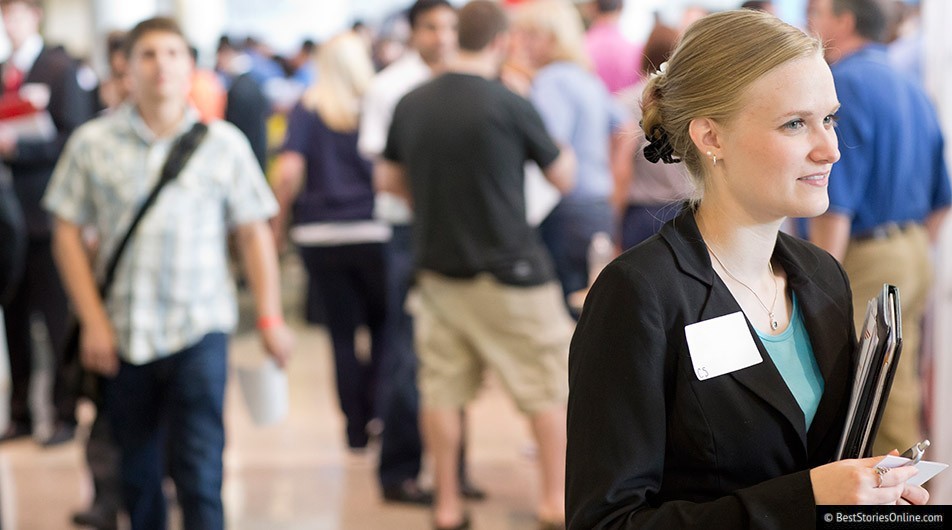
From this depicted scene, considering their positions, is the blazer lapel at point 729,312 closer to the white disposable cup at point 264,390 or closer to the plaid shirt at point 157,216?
the plaid shirt at point 157,216

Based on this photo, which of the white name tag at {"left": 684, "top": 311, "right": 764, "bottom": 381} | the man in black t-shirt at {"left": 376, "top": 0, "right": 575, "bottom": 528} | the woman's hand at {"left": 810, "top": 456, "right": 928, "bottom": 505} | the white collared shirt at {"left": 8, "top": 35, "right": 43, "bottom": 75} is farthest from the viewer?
the white collared shirt at {"left": 8, "top": 35, "right": 43, "bottom": 75}

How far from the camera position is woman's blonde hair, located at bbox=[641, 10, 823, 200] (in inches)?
57.7

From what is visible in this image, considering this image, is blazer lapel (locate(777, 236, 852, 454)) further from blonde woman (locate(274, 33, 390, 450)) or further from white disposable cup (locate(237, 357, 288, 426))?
blonde woman (locate(274, 33, 390, 450))

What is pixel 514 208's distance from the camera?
3.70 m

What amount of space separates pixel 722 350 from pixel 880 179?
209 cm

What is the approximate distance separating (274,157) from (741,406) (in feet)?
24.5

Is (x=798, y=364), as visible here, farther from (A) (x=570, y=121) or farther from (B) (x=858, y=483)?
(A) (x=570, y=121)

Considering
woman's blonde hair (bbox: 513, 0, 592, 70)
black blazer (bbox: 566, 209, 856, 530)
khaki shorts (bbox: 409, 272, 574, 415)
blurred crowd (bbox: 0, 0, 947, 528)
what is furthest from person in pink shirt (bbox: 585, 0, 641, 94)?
black blazer (bbox: 566, 209, 856, 530)

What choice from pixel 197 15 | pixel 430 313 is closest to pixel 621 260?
pixel 430 313

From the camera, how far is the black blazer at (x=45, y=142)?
537 centimetres

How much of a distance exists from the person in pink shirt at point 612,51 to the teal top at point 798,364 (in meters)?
4.42

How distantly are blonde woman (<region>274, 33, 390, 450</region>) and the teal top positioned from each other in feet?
10.9

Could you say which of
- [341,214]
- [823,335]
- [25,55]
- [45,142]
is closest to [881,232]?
[823,335]

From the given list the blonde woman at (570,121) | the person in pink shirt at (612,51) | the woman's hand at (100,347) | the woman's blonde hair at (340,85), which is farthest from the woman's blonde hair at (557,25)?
the woman's hand at (100,347)
